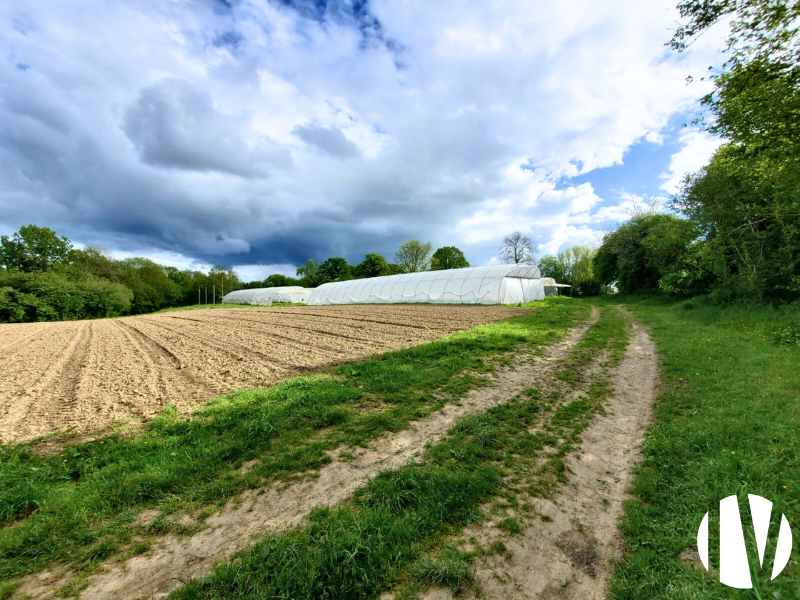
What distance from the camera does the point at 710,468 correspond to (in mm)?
3531

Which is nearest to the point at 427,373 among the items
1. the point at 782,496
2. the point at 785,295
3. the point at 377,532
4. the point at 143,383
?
the point at 377,532

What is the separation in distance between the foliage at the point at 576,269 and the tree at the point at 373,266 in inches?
1389

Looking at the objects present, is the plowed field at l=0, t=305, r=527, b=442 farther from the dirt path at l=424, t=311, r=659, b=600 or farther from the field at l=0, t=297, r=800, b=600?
the dirt path at l=424, t=311, r=659, b=600

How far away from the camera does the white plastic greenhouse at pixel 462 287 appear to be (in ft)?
94.0

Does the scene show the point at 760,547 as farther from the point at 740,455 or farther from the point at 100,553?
the point at 100,553

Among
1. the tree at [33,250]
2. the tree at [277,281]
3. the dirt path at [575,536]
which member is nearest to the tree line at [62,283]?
the tree at [33,250]

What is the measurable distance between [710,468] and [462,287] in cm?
2717

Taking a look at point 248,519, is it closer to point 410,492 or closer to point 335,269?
point 410,492

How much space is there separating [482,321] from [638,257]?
3164 centimetres

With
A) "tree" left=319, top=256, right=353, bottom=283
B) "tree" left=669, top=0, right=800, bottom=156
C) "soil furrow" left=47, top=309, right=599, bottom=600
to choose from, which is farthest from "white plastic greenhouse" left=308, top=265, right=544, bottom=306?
"tree" left=319, top=256, right=353, bottom=283

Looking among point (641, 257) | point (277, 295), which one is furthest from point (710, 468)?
point (277, 295)

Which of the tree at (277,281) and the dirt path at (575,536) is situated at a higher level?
the tree at (277,281)

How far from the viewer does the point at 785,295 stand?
1480 centimetres

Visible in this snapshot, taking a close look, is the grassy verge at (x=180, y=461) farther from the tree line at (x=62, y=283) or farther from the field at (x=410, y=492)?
the tree line at (x=62, y=283)
